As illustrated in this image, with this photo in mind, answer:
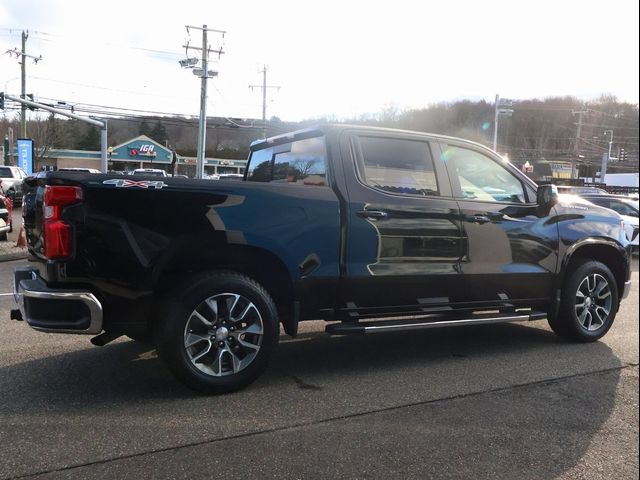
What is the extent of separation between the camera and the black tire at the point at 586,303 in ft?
17.6

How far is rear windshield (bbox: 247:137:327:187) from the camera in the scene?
14.5ft

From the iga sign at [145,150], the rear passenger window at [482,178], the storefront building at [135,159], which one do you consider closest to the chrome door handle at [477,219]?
the rear passenger window at [482,178]

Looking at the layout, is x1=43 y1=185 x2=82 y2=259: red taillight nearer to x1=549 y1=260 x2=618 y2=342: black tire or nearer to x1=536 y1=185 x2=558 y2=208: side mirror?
x1=536 y1=185 x2=558 y2=208: side mirror

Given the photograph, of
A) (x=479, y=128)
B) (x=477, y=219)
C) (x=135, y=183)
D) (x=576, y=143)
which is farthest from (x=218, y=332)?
(x=479, y=128)

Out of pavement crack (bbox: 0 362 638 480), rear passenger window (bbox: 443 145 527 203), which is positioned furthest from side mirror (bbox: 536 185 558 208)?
pavement crack (bbox: 0 362 638 480)

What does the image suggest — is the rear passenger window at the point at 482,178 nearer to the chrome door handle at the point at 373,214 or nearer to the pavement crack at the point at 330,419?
the chrome door handle at the point at 373,214

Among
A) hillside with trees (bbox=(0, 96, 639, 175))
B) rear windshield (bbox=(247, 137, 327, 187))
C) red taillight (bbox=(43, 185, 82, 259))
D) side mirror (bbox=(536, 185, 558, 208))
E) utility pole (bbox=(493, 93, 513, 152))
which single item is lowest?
red taillight (bbox=(43, 185, 82, 259))

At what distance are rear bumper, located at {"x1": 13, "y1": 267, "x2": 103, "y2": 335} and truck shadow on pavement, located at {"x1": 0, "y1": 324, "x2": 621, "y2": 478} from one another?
1.77 feet

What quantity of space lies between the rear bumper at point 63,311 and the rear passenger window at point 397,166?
2.24m

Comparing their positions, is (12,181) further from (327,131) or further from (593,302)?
(593,302)

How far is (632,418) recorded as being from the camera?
3607mm

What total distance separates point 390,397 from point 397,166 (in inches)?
75.3

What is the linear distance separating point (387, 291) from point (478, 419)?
1235 mm

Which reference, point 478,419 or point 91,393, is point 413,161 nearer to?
point 478,419
